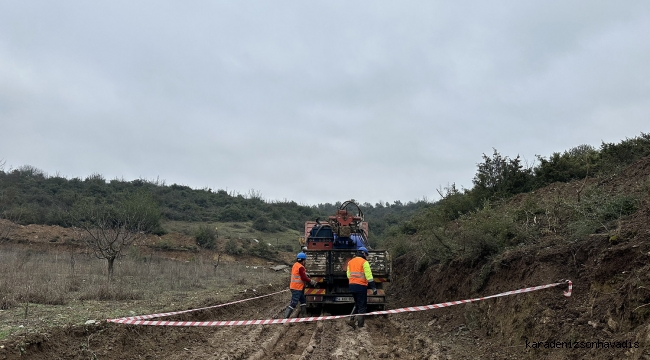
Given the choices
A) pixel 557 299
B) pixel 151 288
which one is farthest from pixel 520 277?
pixel 151 288

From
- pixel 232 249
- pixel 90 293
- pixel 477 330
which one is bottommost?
pixel 477 330

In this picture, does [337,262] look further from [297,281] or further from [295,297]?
[295,297]

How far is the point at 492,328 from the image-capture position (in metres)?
7.27

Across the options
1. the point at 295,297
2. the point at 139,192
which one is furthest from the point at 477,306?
the point at 139,192

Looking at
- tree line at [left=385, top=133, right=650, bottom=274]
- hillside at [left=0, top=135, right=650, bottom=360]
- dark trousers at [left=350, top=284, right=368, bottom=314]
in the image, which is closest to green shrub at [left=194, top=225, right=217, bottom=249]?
tree line at [left=385, top=133, right=650, bottom=274]

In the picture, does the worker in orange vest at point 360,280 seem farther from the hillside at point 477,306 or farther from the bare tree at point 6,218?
the bare tree at point 6,218

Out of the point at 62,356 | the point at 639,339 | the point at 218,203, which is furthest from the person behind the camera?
the point at 218,203

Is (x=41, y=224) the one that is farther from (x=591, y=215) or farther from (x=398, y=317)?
(x=591, y=215)

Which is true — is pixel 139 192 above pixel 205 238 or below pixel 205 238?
above

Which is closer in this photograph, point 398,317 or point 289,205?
point 398,317

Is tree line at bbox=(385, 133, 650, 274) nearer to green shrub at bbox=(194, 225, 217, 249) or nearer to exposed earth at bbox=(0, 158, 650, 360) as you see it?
exposed earth at bbox=(0, 158, 650, 360)

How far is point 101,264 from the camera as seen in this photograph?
20.0 meters

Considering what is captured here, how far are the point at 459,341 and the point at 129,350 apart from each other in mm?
5543

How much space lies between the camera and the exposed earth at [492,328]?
5003 millimetres
